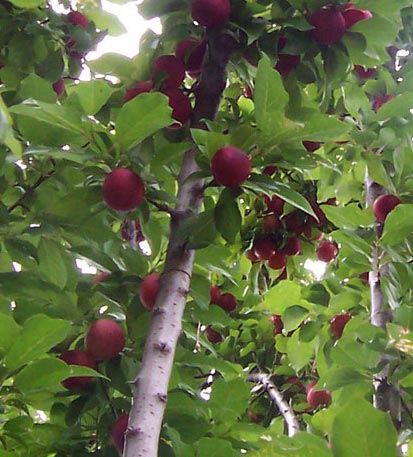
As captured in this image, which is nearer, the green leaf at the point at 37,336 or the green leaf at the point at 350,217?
the green leaf at the point at 37,336

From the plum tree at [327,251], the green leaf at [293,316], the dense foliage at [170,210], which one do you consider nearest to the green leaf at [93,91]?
the dense foliage at [170,210]

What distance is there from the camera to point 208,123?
109 cm

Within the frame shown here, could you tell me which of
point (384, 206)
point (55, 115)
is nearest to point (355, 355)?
point (384, 206)

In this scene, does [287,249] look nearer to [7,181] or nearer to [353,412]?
[7,181]

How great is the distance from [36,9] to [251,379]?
1147 mm

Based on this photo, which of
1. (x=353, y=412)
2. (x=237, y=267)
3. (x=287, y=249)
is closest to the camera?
(x=353, y=412)

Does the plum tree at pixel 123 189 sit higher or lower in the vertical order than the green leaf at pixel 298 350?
lower

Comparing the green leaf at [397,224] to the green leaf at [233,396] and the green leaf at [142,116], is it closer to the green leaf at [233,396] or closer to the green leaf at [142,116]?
the green leaf at [233,396]

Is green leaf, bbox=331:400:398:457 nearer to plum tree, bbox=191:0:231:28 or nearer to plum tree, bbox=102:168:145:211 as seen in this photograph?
plum tree, bbox=102:168:145:211

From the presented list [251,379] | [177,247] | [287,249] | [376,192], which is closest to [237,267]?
[287,249]

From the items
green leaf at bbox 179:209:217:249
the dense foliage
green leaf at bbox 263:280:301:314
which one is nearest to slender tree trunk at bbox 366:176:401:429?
the dense foliage

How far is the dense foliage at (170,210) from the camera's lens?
1022 millimetres

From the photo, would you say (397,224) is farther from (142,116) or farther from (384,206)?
(142,116)

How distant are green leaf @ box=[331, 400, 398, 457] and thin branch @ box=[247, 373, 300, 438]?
0.97 meters
